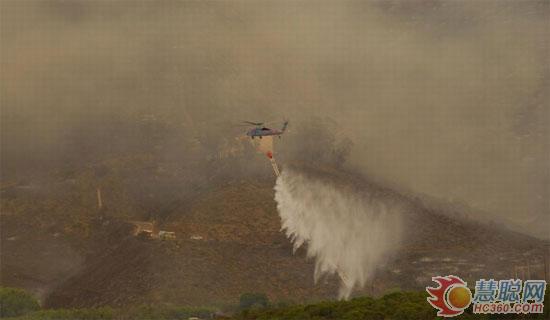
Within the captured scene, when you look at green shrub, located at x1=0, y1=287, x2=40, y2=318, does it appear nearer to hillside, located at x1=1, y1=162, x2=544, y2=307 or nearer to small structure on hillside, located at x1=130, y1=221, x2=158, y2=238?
hillside, located at x1=1, y1=162, x2=544, y2=307

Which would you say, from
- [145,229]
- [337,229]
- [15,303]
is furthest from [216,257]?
[15,303]

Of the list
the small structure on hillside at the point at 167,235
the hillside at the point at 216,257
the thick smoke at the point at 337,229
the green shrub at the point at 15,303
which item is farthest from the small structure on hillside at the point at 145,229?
the green shrub at the point at 15,303

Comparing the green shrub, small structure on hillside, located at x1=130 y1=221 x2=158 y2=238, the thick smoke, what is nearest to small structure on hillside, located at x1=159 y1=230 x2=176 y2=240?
small structure on hillside, located at x1=130 y1=221 x2=158 y2=238

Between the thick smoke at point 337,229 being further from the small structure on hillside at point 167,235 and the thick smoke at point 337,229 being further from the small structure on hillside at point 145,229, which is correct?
the small structure on hillside at point 145,229

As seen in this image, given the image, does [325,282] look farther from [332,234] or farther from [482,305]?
[482,305]

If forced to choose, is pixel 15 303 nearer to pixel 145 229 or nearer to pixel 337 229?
pixel 145 229

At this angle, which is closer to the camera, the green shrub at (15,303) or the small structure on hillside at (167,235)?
the green shrub at (15,303)
